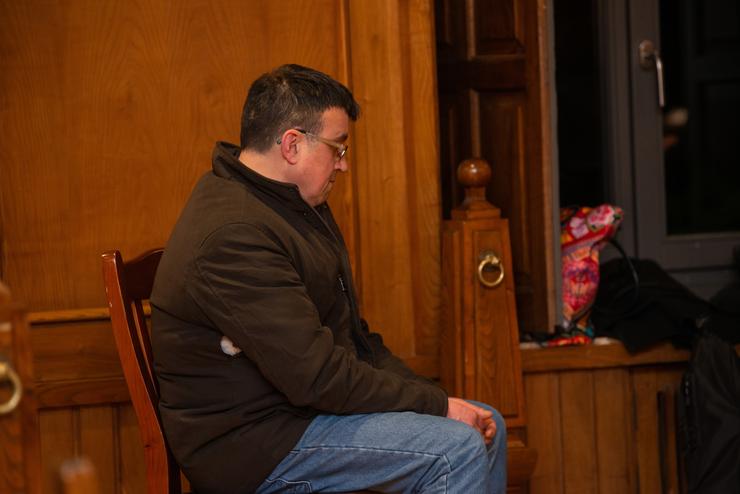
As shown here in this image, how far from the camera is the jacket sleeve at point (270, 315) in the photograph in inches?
74.7

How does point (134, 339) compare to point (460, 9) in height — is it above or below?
Result: below

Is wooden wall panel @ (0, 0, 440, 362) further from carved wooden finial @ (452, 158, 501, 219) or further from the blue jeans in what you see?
the blue jeans

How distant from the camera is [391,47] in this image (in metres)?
2.68

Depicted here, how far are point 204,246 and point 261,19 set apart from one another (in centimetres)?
95

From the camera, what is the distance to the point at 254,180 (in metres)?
2.09

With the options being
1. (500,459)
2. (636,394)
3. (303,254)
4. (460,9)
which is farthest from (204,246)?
(636,394)

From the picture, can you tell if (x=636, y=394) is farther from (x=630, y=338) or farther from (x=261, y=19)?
(x=261, y=19)

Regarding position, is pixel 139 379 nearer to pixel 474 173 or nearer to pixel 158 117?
pixel 158 117

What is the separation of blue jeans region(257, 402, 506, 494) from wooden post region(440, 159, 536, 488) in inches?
26.6

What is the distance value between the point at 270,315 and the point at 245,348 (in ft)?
0.27

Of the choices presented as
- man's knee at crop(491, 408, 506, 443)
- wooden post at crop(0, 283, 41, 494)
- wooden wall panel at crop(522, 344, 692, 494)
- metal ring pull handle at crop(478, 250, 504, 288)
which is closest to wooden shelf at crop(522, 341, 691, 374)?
wooden wall panel at crop(522, 344, 692, 494)

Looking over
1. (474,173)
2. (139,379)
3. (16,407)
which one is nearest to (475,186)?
(474,173)

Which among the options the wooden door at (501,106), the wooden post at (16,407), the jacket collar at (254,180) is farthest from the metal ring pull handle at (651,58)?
the wooden post at (16,407)

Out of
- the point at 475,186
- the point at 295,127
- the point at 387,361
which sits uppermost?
the point at 295,127
